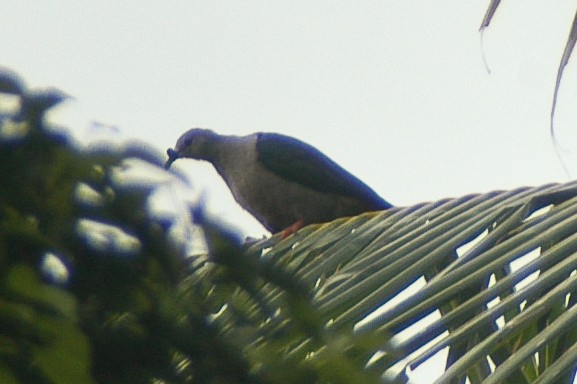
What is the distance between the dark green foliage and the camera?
0.90 meters

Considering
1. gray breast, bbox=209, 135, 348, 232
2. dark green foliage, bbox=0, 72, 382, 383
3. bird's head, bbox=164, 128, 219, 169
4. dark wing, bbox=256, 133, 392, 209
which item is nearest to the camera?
dark green foliage, bbox=0, 72, 382, 383

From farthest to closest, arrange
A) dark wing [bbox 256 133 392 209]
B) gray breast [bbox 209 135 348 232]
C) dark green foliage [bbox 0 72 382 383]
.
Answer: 1. dark wing [bbox 256 133 392 209]
2. gray breast [bbox 209 135 348 232]
3. dark green foliage [bbox 0 72 382 383]

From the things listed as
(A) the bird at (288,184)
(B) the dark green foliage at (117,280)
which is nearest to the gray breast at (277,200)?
(A) the bird at (288,184)

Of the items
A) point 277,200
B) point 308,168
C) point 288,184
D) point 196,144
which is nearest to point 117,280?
point 277,200

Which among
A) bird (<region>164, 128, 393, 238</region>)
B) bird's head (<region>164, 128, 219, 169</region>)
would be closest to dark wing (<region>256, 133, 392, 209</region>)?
bird (<region>164, 128, 393, 238</region>)

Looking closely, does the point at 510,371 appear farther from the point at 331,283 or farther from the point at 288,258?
the point at 288,258

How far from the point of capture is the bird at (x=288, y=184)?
20.3 ft

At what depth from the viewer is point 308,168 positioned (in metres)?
6.59

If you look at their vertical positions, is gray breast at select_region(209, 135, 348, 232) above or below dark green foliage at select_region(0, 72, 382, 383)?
below

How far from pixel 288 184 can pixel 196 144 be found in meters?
1.32

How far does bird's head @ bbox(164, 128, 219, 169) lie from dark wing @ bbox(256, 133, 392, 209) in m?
0.60

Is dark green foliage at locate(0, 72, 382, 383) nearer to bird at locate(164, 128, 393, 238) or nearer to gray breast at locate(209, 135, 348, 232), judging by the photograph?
bird at locate(164, 128, 393, 238)

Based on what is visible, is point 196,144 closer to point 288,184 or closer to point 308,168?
point 308,168

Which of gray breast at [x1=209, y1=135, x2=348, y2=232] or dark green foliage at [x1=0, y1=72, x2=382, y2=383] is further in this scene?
gray breast at [x1=209, y1=135, x2=348, y2=232]
